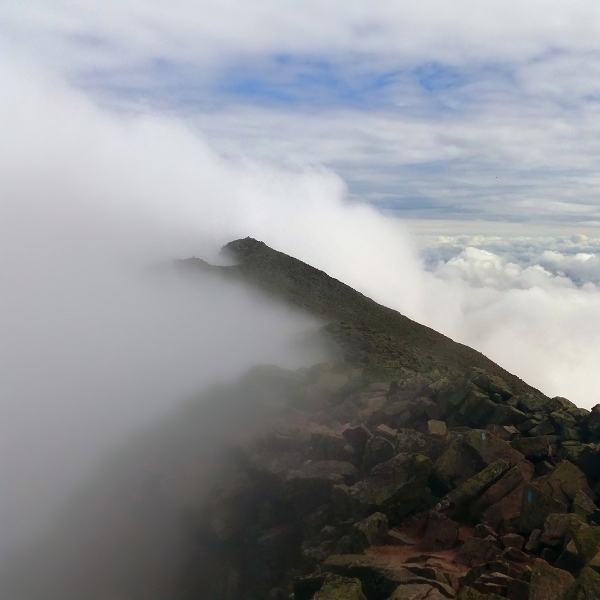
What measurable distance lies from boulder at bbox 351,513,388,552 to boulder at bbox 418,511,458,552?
1.34 m

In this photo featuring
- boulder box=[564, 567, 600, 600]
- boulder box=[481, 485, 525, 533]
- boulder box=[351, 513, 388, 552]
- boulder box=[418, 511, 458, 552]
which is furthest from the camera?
boulder box=[351, 513, 388, 552]

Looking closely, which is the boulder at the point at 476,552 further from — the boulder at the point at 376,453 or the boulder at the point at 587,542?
the boulder at the point at 376,453

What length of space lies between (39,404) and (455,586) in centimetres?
3023

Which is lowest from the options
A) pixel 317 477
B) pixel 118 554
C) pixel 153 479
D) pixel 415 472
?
pixel 118 554

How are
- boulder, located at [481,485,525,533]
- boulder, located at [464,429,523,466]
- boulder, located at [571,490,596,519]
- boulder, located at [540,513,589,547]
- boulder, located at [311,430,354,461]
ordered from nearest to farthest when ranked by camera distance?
boulder, located at [540,513,589,547]
boulder, located at [571,490,596,519]
boulder, located at [481,485,525,533]
boulder, located at [464,429,523,466]
boulder, located at [311,430,354,461]

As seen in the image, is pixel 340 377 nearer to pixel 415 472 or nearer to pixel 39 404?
pixel 415 472

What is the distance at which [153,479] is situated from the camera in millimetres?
29516

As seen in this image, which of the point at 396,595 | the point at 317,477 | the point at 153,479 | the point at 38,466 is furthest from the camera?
the point at 38,466

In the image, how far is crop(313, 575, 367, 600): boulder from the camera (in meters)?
15.0

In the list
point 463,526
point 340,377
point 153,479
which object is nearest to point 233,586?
point 153,479

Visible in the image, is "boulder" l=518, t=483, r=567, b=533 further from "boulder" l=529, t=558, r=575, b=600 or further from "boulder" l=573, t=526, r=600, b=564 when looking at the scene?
"boulder" l=529, t=558, r=575, b=600

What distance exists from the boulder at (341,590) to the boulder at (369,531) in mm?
3325

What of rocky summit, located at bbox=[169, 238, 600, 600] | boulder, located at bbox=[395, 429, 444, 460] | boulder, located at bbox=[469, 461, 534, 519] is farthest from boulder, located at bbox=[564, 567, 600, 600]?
boulder, located at bbox=[395, 429, 444, 460]

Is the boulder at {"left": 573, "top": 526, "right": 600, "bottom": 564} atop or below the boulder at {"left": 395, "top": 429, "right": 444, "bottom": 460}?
atop
